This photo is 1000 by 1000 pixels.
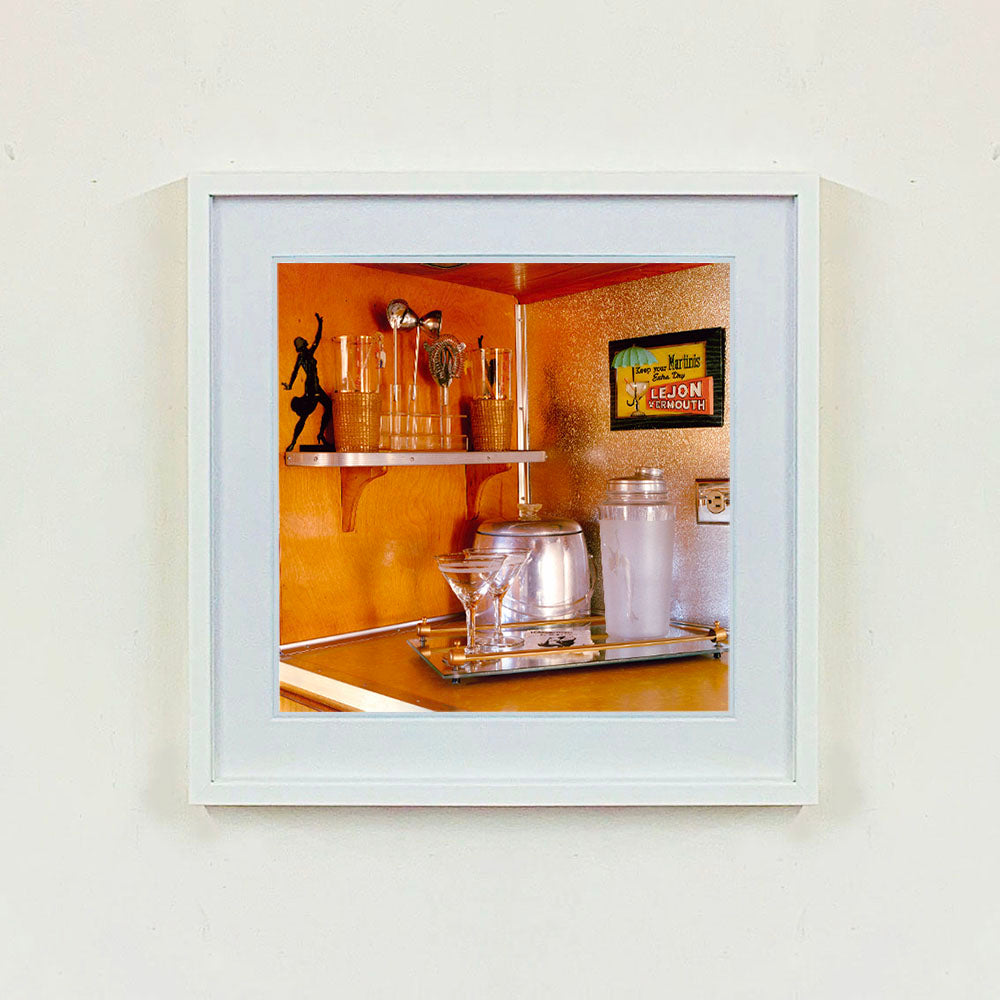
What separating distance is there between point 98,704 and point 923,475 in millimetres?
767

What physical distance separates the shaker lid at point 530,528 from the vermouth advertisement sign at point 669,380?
10cm

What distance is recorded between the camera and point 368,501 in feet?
2.78

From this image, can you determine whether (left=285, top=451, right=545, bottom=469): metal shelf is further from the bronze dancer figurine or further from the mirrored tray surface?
the mirrored tray surface

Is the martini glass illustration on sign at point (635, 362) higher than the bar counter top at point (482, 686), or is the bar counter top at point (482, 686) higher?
the martini glass illustration on sign at point (635, 362)

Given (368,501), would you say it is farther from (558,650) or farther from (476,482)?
(558,650)

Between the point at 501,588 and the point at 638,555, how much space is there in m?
0.13

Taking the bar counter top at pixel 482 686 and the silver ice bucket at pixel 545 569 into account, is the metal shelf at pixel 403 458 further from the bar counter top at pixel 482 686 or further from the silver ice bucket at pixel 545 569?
the bar counter top at pixel 482 686

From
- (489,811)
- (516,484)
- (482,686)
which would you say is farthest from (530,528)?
(489,811)

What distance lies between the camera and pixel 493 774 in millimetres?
799

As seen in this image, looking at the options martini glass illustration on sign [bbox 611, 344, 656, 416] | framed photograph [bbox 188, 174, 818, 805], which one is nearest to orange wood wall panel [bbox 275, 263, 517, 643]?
framed photograph [bbox 188, 174, 818, 805]

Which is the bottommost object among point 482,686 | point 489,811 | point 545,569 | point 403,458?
point 489,811

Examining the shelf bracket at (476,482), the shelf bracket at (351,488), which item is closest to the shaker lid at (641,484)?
the shelf bracket at (476,482)

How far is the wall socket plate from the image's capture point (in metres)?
0.81

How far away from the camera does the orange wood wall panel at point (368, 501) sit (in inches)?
31.9
